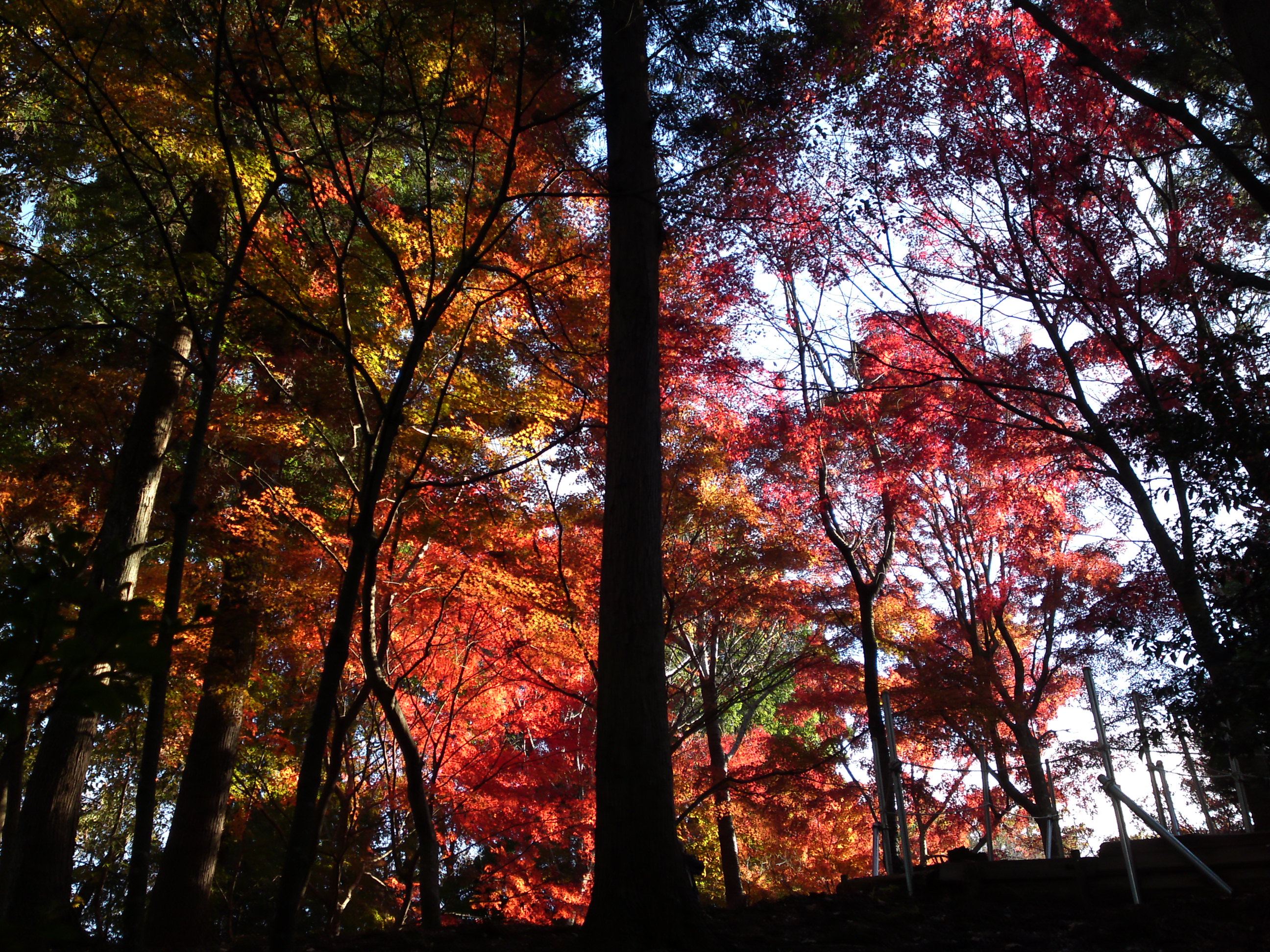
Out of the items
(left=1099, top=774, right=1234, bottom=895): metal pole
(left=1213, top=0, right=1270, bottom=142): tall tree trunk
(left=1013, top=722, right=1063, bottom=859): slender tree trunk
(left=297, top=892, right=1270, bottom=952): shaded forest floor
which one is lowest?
(left=297, top=892, right=1270, bottom=952): shaded forest floor

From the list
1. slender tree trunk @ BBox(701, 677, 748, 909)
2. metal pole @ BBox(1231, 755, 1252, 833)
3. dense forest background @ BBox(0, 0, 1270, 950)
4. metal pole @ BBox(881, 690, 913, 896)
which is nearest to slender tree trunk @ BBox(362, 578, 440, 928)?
dense forest background @ BBox(0, 0, 1270, 950)

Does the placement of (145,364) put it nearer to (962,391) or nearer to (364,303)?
(364,303)

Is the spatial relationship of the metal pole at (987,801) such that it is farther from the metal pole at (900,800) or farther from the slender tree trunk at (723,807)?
the slender tree trunk at (723,807)

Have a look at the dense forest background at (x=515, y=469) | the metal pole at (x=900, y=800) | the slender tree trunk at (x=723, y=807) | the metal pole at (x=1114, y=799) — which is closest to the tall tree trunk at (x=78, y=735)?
the dense forest background at (x=515, y=469)

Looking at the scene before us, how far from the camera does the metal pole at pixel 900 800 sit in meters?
5.64

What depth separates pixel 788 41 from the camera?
7.14 m

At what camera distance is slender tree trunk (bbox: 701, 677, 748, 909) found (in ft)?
37.4

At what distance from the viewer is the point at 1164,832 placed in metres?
4.92

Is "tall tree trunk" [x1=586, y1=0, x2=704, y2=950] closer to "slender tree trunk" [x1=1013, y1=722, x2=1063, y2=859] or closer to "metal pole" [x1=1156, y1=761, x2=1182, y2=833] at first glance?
"metal pole" [x1=1156, y1=761, x2=1182, y2=833]

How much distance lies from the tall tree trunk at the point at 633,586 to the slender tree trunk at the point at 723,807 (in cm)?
→ 664

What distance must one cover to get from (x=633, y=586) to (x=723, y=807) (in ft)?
26.4

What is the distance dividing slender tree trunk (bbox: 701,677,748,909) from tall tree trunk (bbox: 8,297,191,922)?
23.2 ft

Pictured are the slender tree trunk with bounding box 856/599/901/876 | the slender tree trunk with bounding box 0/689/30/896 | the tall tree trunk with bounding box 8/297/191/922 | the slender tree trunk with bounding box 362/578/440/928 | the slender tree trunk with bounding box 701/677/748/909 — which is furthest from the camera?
the slender tree trunk with bounding box 701/677/748/909

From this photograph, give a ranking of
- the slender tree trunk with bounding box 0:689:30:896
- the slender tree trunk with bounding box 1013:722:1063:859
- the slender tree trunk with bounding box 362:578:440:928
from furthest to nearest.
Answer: the slender tree trunk with bounding box 1013:722:1063:859
the slender tree trunk with bounding box 0:689:30:896
the slender tree trunk with bounding box 362:578:440:928
